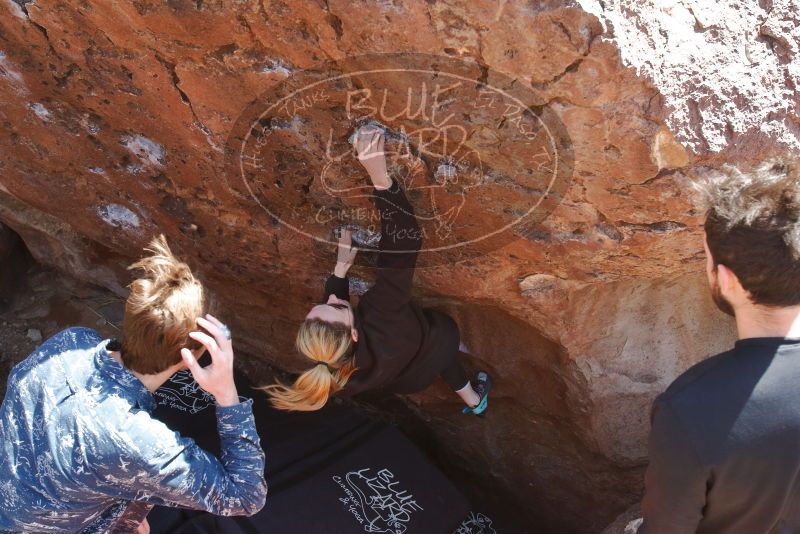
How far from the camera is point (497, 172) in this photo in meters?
1.88

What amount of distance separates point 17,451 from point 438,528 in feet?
4.92

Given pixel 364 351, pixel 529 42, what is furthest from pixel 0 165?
pixel 529 42

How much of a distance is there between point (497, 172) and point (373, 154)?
0.33m

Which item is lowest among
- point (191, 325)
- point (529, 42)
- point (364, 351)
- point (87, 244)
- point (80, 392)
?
point (87, 244)

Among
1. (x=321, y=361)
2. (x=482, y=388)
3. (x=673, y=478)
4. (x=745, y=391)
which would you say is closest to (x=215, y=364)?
(x=321, y=361)

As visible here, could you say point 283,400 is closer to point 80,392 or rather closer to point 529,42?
point 80,392

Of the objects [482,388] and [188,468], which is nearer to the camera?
[188,468]

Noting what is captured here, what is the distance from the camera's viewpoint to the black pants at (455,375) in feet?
8.79

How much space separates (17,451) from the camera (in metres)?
1.51

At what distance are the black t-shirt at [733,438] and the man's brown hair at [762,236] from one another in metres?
0.10

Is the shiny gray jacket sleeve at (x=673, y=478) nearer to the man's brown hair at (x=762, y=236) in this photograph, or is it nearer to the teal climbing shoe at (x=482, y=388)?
the man's brown hair at (x=762, y=236)

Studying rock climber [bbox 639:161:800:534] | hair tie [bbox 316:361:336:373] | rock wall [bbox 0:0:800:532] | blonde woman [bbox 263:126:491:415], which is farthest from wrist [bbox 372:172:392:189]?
rock climber [bbox 639:161:800:534]

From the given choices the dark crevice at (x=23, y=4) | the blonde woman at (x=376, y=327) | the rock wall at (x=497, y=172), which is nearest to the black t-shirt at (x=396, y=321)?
the blonde woman at (x=376, y=327)

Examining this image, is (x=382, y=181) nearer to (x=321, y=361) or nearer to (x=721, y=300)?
(x=321, y=361)
